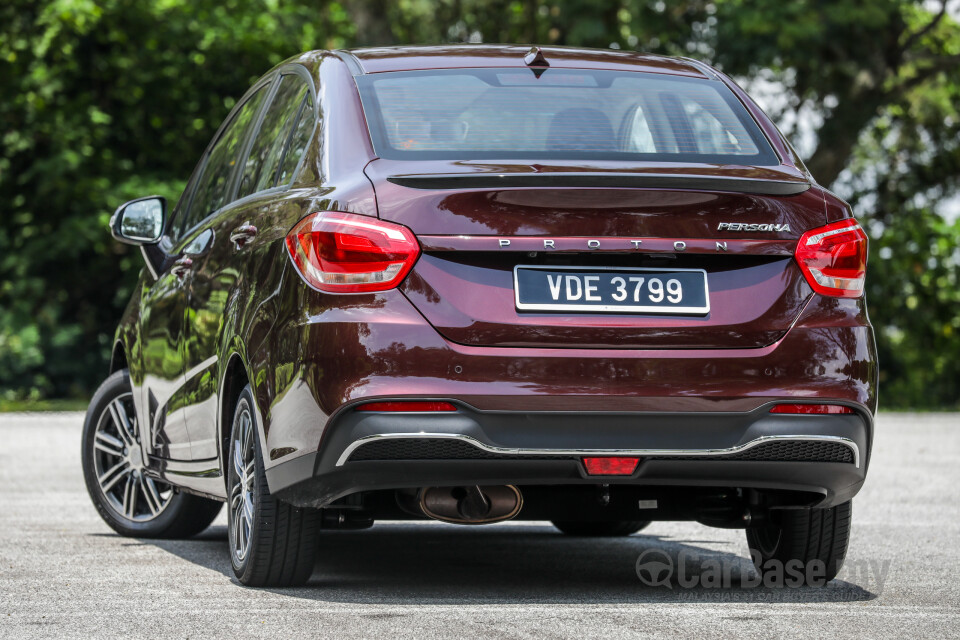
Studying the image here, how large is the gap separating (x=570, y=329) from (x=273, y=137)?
178 cm

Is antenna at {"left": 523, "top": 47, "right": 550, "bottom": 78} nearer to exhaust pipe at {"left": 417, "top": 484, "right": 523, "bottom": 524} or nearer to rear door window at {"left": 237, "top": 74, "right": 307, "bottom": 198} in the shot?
rear door window at {"left": 237, "top": 74, "right": 307, "bottom": 198}

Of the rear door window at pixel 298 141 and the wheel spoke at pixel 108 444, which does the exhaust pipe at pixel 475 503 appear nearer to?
the rear door window at pixel 298 141

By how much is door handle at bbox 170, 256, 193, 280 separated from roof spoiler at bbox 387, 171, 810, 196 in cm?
175

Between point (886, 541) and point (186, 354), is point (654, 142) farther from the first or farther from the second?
point (886, 541)

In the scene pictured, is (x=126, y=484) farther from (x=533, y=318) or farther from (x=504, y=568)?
(x=533, y=318)

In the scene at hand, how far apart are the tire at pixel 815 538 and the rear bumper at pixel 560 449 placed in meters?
0.65

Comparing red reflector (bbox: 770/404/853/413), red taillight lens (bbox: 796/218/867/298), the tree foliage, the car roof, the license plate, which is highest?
the car roof

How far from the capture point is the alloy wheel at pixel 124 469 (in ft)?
24.1

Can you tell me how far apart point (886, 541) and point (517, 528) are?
1.85 meters

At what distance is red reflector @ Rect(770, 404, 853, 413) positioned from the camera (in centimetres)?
499

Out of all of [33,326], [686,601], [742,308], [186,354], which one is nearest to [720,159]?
[742,308]

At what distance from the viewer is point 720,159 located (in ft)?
17.7

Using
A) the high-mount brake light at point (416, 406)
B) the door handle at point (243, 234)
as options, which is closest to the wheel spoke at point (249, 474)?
the door handle at point (243, 234)

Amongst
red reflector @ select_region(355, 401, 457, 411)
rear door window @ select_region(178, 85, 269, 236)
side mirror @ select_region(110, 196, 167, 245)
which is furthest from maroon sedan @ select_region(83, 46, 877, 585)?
side mirror @ select_region(110, 196, 167, 245)
